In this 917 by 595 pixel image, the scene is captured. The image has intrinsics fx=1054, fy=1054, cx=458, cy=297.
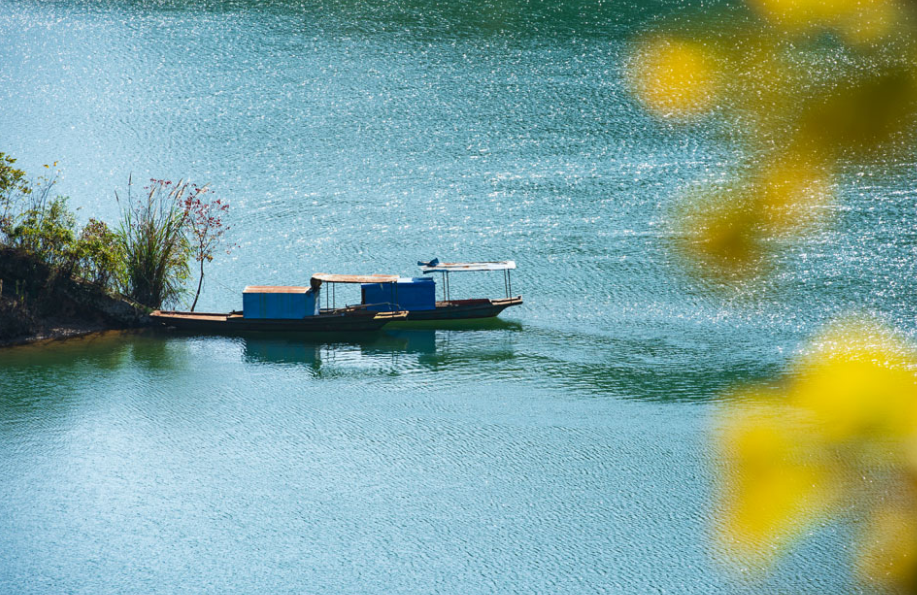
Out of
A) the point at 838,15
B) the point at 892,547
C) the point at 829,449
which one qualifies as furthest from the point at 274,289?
the point at 838,15

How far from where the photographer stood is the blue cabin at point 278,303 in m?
31.8

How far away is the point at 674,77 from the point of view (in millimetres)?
49281

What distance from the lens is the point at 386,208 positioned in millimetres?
39125

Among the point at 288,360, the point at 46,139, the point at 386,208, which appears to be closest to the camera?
the point at 288,360

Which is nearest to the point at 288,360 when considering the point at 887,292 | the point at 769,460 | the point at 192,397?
the point at 192,397

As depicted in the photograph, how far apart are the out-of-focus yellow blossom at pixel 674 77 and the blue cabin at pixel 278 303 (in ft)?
68.0

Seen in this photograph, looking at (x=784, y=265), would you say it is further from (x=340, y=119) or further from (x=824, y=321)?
(x=340, y=119)

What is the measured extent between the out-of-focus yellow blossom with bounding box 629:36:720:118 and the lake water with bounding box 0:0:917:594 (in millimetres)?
1210

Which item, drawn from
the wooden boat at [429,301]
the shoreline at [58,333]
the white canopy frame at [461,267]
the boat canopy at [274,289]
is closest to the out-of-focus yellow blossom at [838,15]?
the white canopy frame at [461,267]

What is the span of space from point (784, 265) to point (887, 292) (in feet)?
11.1

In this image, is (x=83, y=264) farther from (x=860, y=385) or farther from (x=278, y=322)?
(x=860, y=385)

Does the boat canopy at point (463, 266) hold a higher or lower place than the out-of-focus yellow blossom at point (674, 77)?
lower

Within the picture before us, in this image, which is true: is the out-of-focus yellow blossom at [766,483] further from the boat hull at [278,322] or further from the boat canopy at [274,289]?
the boat canopy at [274,289]

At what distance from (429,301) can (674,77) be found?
73.8 feet
